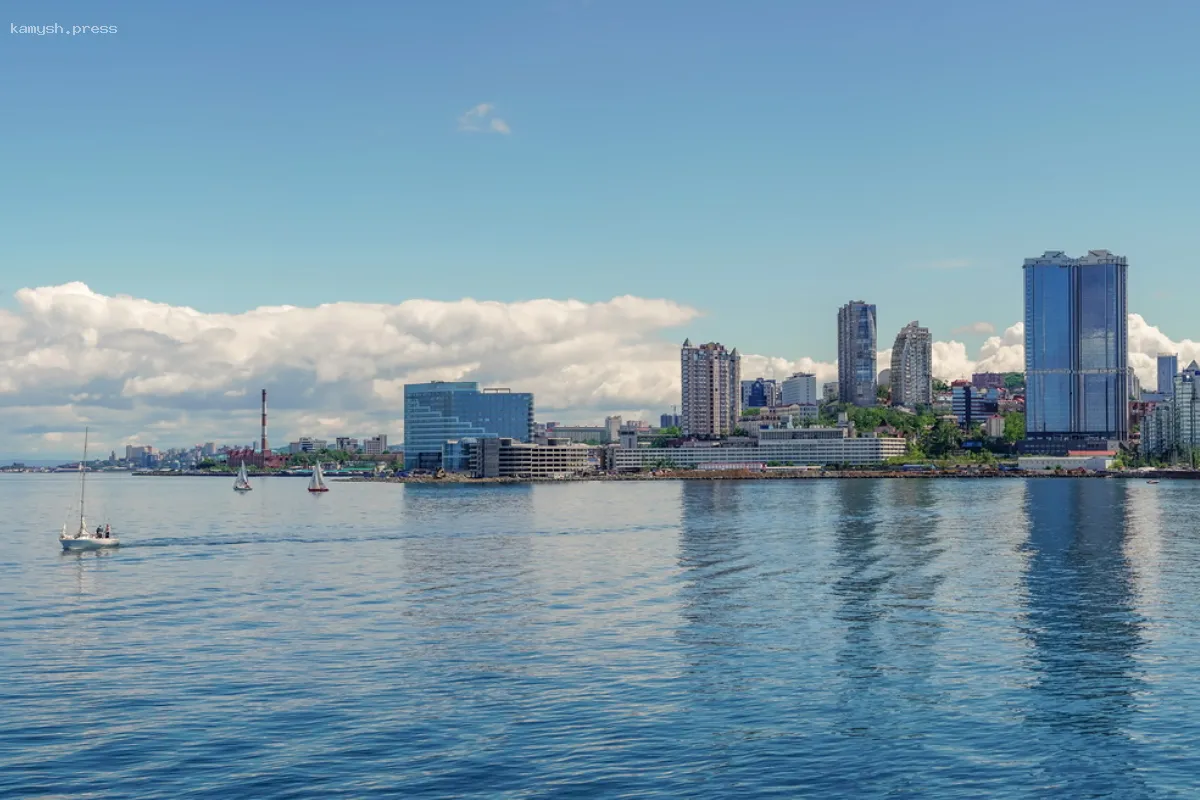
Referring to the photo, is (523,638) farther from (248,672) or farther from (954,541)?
(954,541)

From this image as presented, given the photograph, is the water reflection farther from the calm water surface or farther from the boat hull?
the boat hull

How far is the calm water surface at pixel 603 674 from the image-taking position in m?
26.8

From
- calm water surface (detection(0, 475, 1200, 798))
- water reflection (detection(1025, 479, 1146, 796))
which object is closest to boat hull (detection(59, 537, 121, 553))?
calm water surface (detection(0, 475, 1200, 798))

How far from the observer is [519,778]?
2619 centimetres

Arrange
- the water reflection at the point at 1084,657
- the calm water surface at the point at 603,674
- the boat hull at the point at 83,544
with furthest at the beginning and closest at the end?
the boat hull at the point at 83,544, the water reflection at the point at 1084,657, the calm water surface at the point at 603,674

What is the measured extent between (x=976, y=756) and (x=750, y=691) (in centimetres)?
790

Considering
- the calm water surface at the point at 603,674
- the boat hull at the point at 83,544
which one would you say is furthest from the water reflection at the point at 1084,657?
the boat hull at the point at 83,544

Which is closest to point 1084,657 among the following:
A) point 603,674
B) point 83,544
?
point 603,674

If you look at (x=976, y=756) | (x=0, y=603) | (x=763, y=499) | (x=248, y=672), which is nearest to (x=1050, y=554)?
(x=976, y=756)

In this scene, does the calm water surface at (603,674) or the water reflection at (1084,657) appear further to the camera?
the water reflection at (1084,657)

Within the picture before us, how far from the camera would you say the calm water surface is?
1056 inches

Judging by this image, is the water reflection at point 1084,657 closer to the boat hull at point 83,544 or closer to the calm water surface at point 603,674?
the calm water surface at point 603,674

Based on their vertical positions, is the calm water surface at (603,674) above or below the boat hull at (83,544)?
below

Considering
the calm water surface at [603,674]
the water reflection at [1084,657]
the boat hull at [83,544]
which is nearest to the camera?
the calm water surface at [603,674]
